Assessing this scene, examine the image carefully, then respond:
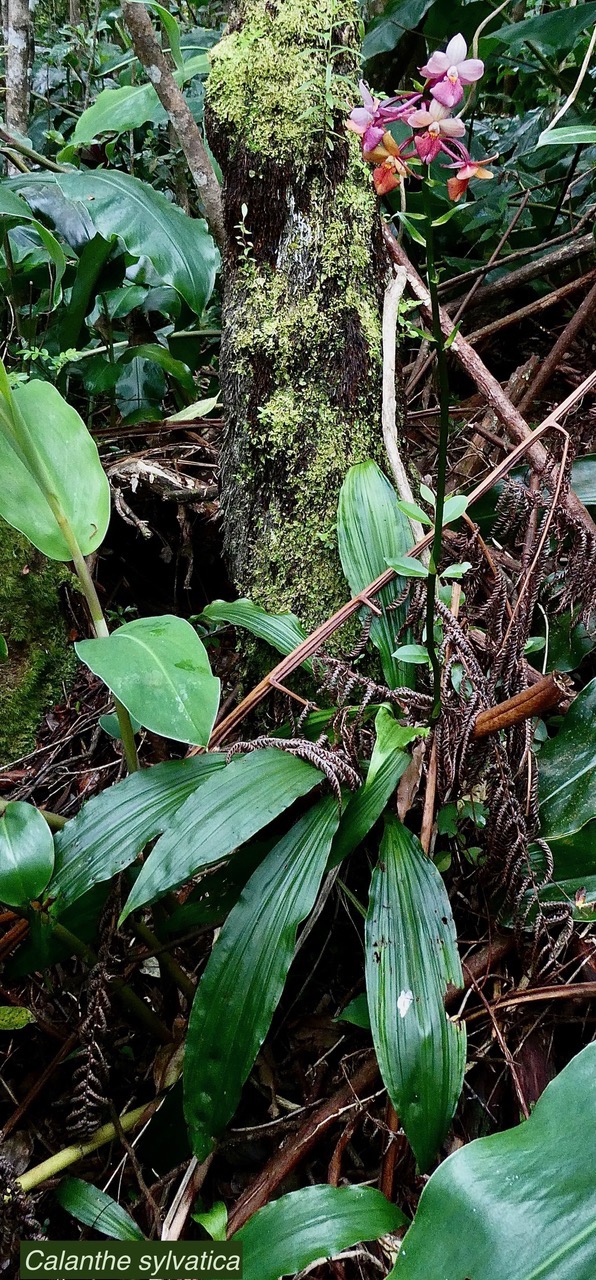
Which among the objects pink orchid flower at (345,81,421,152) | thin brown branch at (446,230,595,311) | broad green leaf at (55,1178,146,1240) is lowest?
broad green leaf at (55,1178,146,1240)

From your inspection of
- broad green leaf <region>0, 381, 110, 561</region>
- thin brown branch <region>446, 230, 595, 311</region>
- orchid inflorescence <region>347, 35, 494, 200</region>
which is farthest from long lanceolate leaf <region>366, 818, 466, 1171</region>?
thin brown branch <region>446, 230, 595, 311</region>

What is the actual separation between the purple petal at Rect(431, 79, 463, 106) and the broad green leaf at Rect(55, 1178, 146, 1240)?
119cm

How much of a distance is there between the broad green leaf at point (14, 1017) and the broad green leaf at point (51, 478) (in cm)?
61

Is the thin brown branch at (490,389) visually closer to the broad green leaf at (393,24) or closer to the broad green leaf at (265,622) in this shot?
the broad green leaf at (265,622)

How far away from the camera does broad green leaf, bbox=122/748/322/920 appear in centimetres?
84

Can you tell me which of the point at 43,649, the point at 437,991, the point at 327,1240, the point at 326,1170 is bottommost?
the point at 326,1170

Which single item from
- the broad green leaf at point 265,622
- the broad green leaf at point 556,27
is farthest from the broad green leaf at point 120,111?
the broad green leaf at point 265,622

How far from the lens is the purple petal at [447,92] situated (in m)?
0.66

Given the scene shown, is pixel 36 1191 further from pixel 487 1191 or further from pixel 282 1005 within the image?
pixel 487 1191

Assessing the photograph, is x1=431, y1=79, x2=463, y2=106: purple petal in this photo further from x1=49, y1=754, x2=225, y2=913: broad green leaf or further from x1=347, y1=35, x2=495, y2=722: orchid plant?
x1=49, y1=754, x2=225, y2=913: broad green leaf

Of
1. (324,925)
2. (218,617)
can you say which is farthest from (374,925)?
(218,617)

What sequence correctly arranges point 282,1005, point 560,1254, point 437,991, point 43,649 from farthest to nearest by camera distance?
1. point 43,649
2. point 282,1005
3. point 437,991
4. point 560,1254

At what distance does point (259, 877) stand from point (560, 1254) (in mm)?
461

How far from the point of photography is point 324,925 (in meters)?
1.11
